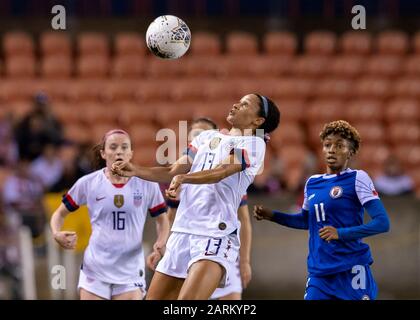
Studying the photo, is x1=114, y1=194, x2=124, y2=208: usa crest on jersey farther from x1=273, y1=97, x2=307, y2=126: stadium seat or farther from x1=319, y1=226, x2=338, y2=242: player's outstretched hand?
x1=273, y1=97, x2=307, y2=126: stadium seat

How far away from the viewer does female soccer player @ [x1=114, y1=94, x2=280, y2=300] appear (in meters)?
7.36

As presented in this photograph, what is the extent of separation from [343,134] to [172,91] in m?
10.1

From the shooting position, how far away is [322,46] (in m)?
18.4

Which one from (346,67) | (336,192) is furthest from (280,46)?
(336,192)

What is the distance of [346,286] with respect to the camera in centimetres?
741

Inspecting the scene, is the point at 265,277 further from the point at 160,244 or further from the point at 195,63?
the point at 195,63

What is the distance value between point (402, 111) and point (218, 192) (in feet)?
32.4

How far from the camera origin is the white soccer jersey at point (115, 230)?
8391 mm

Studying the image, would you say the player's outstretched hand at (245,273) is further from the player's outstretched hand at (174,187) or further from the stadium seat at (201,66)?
the stadium seat at (201,66)

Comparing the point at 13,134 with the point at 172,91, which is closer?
the point at 13,134

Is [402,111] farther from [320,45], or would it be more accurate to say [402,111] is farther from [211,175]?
[211,175]

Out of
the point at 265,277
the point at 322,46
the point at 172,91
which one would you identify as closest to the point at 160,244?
the point at 265,277

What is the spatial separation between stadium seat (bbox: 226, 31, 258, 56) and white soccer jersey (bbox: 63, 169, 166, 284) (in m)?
10.3

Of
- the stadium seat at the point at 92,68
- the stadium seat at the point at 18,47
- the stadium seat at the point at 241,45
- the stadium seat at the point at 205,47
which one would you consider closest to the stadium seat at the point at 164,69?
the stadium seat at the point at 205,47
